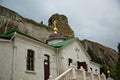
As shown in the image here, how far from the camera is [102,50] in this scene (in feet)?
169

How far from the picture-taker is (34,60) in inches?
754

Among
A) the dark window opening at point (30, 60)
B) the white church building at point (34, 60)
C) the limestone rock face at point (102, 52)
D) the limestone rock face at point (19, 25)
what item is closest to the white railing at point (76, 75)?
the white church building at point (34, 60)

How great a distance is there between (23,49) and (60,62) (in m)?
5.10

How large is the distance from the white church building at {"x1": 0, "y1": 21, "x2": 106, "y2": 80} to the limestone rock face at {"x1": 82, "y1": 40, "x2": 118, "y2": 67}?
23.3 m

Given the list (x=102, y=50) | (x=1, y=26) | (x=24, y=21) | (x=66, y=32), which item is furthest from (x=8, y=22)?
(x=102, y=50)

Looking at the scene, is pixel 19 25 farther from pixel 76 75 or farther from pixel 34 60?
pixel 76 75

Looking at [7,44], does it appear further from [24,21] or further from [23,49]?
[24,21]

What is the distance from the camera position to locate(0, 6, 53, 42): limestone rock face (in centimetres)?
3199

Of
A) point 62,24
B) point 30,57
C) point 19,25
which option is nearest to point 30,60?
point 30,57

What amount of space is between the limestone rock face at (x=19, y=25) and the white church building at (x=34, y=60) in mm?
12583

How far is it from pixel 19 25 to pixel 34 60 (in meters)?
17.1

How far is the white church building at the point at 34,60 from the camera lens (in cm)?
1655

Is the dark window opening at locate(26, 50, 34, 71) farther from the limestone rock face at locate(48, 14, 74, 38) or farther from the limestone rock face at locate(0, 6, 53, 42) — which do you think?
the limestone rock face at locate(48, 14, 74, 38)

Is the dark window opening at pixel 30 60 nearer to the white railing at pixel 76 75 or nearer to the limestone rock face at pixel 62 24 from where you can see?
the white railing at pixel 76 75
